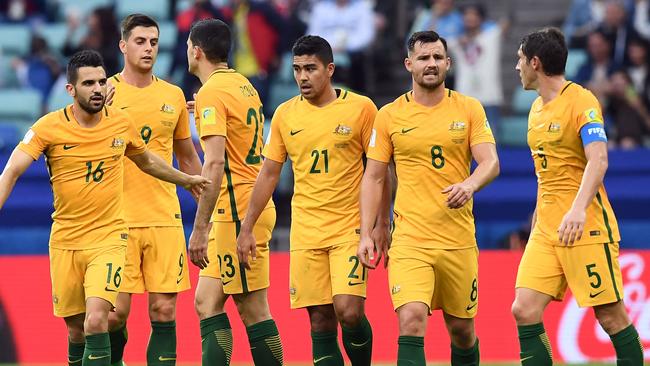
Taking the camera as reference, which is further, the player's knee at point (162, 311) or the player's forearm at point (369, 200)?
the player's knee at point (162, 311)

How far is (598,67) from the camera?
17047 mm

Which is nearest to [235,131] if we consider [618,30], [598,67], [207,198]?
[207,198]

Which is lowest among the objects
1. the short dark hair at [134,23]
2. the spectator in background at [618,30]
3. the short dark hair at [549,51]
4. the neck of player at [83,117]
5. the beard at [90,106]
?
the neck of player at [83,117]

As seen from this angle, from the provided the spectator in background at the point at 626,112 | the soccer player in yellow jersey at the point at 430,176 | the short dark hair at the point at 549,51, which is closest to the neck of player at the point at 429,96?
the soccer player in yellow jersey at the point at 430,176

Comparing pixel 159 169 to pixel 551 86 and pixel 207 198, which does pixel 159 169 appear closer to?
pixel 207 198

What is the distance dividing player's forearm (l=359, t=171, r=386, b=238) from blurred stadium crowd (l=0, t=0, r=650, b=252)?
18.5ft

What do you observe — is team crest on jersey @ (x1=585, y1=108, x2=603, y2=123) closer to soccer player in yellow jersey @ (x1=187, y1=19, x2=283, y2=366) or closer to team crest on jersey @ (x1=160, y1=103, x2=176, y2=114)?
soccer player in yellow jersey @ (x1=187, y1=19, x2=283, y2=366)

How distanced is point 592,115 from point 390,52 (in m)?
9.57

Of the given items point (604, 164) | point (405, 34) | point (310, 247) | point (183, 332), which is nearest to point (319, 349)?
point (310, 247)

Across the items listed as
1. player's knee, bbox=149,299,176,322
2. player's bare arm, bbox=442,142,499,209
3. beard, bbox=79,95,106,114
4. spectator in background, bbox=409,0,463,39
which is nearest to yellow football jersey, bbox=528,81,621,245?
player's bare arm, bbox=442,142,499,209

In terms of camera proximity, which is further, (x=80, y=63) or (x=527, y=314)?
(x=80, y=63)

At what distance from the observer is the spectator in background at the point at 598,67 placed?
16828 mm

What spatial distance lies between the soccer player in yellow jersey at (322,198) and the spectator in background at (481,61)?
7.25 m

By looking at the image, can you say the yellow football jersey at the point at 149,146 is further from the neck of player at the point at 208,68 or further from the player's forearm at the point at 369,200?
the player's forearm at the point at 369,200
